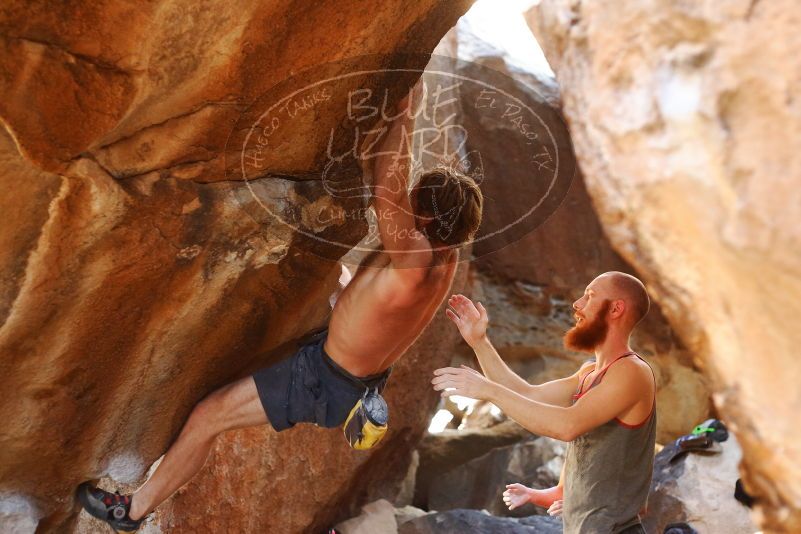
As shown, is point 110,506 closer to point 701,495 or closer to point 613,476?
point 613,476

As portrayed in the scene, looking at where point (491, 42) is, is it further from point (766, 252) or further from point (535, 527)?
point (766, 252)

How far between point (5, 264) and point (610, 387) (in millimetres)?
2166

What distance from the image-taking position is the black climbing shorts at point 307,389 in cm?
328

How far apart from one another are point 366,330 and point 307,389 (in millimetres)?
367

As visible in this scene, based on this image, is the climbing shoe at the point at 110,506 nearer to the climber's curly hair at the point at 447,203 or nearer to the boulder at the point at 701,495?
the climber's curly hair at the point at 447,203

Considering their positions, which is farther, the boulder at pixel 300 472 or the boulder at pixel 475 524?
the boulder at pixel 475 524

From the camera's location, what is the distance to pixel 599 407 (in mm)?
2967

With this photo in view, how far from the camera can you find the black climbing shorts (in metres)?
3.28

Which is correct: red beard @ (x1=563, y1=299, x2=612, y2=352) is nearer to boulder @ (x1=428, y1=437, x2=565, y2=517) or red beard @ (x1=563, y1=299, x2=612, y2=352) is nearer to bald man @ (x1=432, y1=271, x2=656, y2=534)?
bald man @ (x1=432, y1=271, x2=656, y2=534)

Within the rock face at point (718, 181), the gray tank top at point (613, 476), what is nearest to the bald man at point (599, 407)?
the gray tank top at point (613, 476)

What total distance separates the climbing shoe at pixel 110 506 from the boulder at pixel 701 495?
11.3ft

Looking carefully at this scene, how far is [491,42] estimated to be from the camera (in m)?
7.12
